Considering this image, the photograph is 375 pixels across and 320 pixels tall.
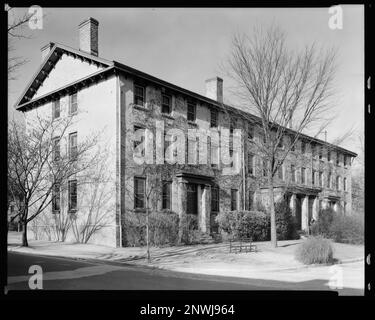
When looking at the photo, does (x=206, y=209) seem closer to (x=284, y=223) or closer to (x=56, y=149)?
(x=284, y=223)

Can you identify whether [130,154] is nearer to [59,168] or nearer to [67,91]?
[59,168]

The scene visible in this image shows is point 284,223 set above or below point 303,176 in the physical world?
below

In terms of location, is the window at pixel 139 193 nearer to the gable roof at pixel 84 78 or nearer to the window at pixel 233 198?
the gable roof at pixel 84 78

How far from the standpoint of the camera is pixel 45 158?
647 inches

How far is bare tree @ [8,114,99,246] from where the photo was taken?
621 inches

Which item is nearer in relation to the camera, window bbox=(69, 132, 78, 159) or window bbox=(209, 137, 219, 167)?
window bbox=(69, 132, 78, 159)

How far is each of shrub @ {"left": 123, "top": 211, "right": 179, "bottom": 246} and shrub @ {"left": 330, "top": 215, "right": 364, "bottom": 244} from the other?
25.9ft

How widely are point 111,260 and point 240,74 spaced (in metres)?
8.60

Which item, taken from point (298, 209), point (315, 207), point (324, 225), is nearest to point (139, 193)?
point (324, 225)

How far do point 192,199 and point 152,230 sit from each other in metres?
4.40

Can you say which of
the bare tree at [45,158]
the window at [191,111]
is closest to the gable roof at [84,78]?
the window at [191,111]

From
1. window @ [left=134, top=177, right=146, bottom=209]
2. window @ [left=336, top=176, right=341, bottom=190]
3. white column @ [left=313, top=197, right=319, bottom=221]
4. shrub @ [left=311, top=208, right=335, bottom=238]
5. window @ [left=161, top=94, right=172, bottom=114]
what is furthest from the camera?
window @ [left=336, top=176, right=341, bottom=190]

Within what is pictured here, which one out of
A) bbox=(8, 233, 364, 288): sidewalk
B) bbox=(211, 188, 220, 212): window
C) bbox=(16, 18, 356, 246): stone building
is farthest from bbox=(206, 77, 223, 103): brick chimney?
bbox=(8, 233, 364, 288): sidewalk

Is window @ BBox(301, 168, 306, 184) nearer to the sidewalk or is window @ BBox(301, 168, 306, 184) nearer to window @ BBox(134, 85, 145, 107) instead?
the sidewalk
